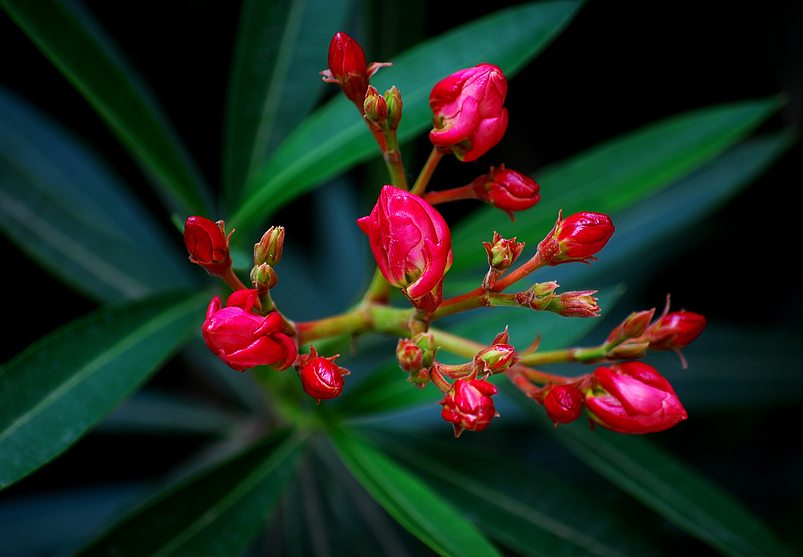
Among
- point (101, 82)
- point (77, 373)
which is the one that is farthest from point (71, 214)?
point (77, 373)

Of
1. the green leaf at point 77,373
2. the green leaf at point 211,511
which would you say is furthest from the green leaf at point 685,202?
the green leaf at point 77,373

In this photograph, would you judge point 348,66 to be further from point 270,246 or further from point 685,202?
point 685,202

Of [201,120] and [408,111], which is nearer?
[408,111]

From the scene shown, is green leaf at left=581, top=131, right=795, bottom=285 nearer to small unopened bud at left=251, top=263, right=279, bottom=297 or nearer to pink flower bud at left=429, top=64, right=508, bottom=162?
pink flower bud at left=429, top=64, right=508, bottom=162

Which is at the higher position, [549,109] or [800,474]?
[549,109]

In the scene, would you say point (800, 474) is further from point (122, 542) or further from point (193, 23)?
point (193, 23)

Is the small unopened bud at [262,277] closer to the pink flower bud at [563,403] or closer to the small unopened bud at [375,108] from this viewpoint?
the small unopened bud at [375,108]

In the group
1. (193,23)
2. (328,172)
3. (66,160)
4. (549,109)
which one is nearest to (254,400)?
(66,160)
